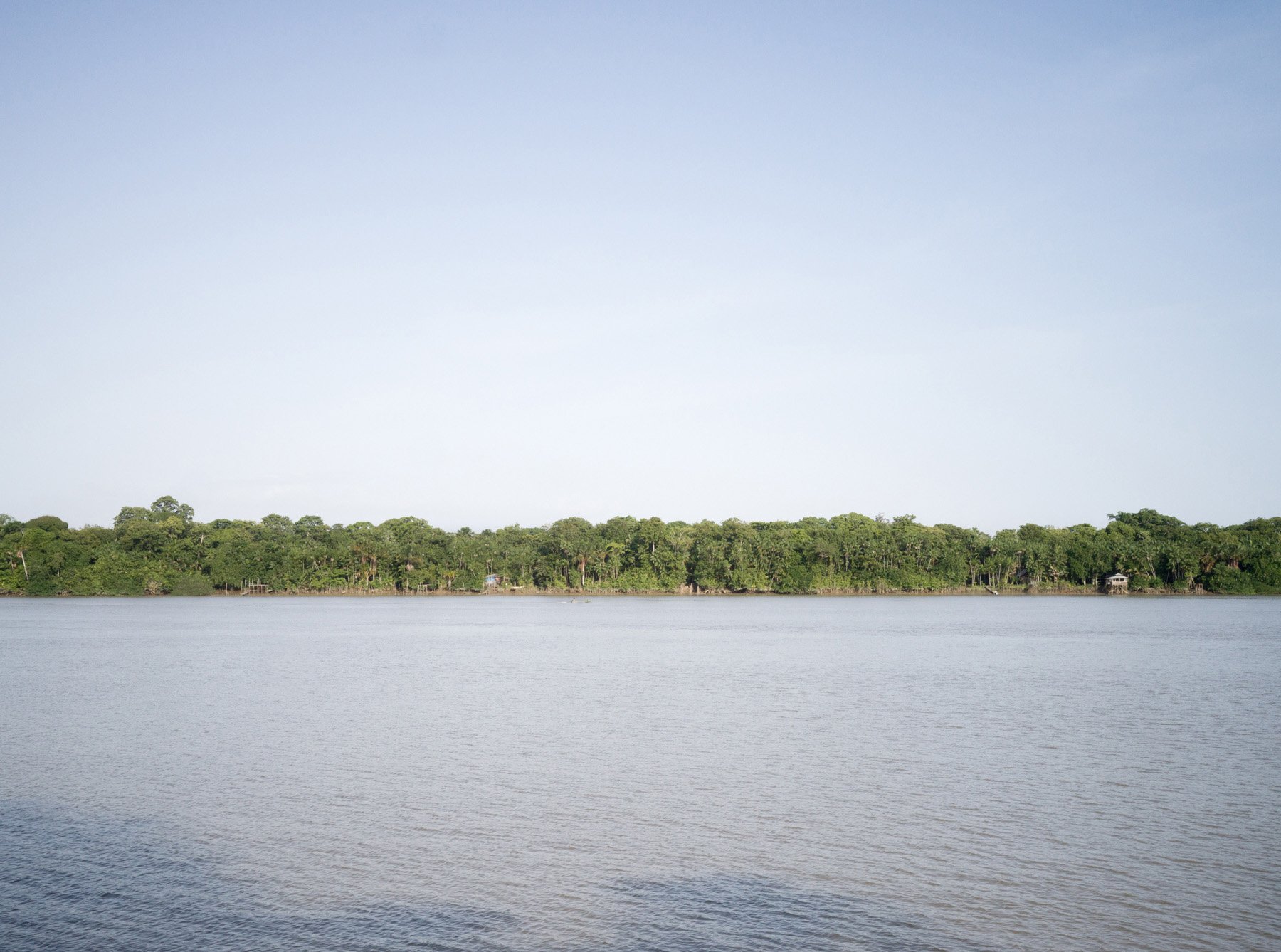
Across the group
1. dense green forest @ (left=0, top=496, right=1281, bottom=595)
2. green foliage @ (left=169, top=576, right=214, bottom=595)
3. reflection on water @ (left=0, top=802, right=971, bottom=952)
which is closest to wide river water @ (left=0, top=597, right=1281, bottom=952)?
reflection on water @ (left=0, top=802, right=971, bottom=952)

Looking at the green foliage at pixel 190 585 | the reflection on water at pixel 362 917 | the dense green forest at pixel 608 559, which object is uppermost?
the dense green forest at pixel 608 559

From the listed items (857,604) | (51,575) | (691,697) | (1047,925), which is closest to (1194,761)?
(1047,925)

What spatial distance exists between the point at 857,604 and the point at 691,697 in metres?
84.5

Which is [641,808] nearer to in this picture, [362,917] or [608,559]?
[362,917]

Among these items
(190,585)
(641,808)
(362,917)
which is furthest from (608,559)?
(362,917)

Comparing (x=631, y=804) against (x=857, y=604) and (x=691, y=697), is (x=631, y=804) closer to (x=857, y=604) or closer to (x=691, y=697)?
(x=691, y=697)

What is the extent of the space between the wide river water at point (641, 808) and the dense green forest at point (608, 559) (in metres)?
97.2

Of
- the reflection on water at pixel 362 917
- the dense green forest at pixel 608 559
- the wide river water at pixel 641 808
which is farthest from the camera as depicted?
the dense green forest at pixel 608 559

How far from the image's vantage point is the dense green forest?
13525 centimetres

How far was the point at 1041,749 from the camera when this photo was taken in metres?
22.2

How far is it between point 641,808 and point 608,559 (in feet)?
417

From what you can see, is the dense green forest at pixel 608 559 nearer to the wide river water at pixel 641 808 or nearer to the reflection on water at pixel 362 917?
the wide river water at pixel 641 808

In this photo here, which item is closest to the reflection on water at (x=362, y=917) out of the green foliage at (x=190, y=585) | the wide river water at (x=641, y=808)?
the wide river water at (x=641, y=808)

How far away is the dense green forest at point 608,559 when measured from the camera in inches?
5325
